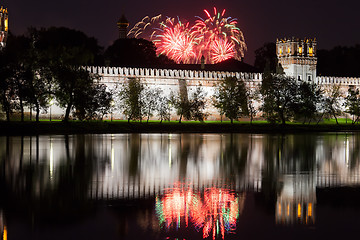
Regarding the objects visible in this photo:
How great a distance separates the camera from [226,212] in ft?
31.3

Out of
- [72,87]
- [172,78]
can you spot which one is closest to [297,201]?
[72,87]

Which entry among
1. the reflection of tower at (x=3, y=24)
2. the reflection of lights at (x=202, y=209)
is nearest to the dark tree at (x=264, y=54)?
the reflection of tower at (x=3, y=24)

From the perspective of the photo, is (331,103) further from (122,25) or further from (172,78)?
(122,25)

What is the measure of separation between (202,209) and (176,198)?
108 cm

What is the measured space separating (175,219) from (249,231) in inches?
47.9

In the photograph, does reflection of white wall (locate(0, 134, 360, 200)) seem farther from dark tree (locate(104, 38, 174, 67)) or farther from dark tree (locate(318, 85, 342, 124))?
dark tree (locate(104, 38, 174, 67))

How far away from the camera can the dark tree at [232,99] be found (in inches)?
2053

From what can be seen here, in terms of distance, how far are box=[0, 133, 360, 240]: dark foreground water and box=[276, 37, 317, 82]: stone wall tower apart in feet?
159

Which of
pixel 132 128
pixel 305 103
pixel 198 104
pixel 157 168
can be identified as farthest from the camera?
pixel 198 104

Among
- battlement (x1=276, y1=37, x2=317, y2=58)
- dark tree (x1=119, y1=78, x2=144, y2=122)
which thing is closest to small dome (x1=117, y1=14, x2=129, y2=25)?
battlement (x1=276, y1=37, x2=317, y2=58)

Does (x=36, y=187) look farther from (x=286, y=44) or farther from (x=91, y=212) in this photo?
(x=286, y=44)

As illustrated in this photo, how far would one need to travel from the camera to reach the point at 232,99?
175 feet

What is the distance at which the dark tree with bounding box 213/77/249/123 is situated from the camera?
52156 mm

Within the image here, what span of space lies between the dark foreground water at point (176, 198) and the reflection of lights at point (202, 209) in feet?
0.05
